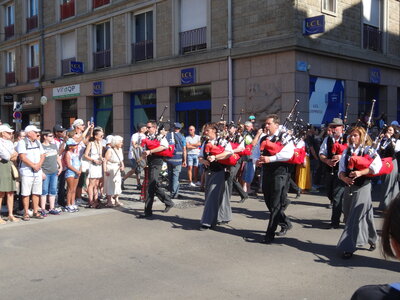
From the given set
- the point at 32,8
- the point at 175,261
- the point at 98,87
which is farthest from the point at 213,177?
the point at 32,8

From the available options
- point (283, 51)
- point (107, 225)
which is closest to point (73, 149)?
point (107, 225)

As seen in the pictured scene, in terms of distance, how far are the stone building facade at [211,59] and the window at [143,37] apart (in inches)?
1.7

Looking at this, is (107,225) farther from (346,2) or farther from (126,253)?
(346,2)

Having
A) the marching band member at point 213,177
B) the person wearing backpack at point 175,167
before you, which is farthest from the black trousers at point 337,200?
the person wearing backpack at point 175,167

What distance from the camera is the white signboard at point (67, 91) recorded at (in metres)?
22.3

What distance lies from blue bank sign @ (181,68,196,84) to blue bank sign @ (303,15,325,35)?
453 centimetres

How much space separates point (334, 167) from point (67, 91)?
17.8 metres

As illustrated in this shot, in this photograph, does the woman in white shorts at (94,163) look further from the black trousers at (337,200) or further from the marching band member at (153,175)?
the black trousers at (337,200)

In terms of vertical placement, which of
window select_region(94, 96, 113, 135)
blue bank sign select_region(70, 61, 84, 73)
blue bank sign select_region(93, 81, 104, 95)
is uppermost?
blue bank sign select_region(70, 61, 84, 73)

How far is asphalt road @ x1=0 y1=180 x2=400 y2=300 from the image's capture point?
4.70 m

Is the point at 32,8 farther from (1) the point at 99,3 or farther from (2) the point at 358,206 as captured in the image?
(2) the point at 358,206

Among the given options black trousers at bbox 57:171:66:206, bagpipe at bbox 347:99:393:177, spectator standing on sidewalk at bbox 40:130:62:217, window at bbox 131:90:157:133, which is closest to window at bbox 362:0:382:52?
window at bbox 131:90:157:133

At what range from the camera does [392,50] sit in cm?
1864

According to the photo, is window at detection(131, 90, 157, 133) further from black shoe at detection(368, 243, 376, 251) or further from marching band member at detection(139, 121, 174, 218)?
black shoe at detection(368, 243, 376, 251)
